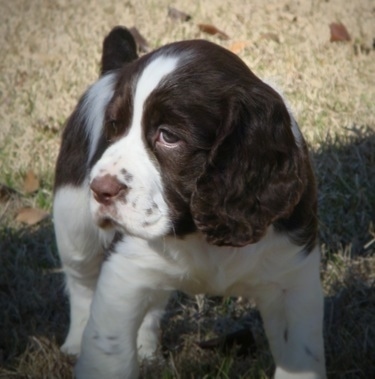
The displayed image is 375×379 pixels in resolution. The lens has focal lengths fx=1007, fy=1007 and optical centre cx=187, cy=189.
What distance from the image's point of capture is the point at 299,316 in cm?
416

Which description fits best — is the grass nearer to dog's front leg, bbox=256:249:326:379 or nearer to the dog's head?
dog's front leg, bbox=256:249:326:379

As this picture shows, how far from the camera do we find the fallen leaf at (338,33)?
755cm

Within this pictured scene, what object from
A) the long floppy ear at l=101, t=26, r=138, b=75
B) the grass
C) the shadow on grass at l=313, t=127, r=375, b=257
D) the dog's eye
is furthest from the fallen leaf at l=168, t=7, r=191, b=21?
the dog's eye

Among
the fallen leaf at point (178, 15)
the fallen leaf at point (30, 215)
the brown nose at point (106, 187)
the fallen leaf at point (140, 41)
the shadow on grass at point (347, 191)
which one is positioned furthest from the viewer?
the fallen leaf at point (178, 15)

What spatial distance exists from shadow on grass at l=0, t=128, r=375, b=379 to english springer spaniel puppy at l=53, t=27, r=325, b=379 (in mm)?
349

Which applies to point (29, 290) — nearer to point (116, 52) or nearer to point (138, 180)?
point (116, 52)

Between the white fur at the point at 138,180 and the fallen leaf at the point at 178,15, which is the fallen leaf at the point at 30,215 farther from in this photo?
the fallen leaf at the point at 178,15

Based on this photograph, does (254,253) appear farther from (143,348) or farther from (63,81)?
(63,81)

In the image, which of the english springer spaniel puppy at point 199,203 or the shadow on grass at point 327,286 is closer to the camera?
the english springer spaniel puppy at point 199,203

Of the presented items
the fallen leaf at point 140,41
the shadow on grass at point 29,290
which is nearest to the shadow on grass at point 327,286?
the shadow on grass at point 29,290

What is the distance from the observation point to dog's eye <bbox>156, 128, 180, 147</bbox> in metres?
3.64

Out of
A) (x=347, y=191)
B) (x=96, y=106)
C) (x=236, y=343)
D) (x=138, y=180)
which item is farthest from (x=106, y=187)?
(x=347, y=191)

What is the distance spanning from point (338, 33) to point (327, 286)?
9.80 ft

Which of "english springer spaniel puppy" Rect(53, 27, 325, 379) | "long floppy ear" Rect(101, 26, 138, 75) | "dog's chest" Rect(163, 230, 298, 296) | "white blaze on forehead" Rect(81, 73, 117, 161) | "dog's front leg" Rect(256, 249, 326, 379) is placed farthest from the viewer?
"long floppy ear" Rect(101, 26, 138, 75)
